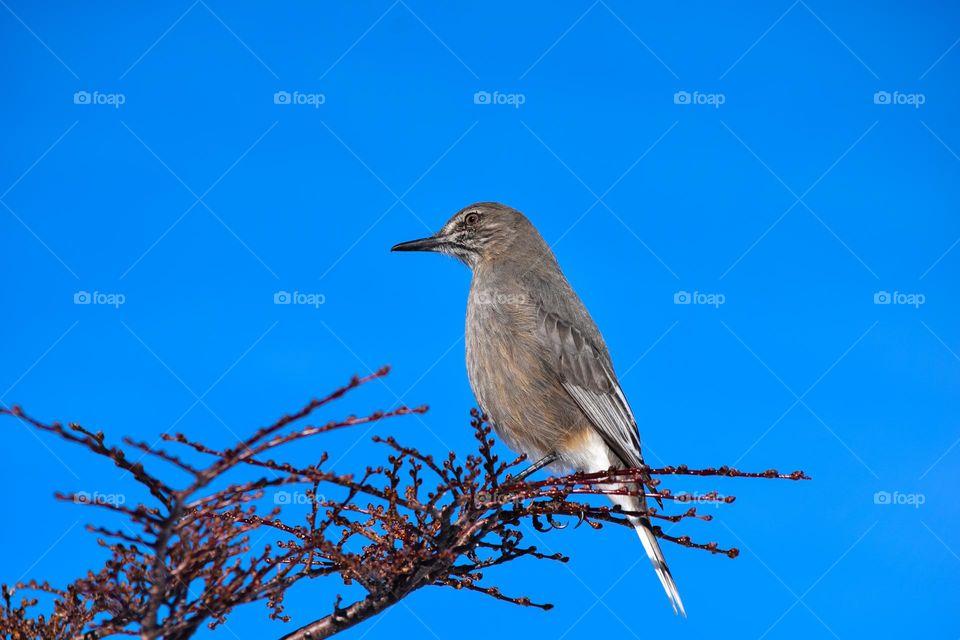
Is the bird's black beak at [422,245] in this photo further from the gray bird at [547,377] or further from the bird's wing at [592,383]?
the bird's wing at [592,383]

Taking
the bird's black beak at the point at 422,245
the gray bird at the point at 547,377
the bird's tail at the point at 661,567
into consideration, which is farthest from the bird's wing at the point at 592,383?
the bird's black beak at the point at 422,245

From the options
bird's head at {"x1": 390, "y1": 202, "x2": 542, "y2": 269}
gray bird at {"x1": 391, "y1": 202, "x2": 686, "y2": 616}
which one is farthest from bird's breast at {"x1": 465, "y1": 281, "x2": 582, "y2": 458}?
bird's head at {"x1": 390, "y1": 202, "x2": 542, "y2": 269}

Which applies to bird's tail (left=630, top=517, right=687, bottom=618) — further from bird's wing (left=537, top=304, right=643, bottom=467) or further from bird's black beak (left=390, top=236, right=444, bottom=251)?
bird's black beak (left=390, top=236, right=444, bottom=251)

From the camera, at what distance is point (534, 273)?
24.6 ft

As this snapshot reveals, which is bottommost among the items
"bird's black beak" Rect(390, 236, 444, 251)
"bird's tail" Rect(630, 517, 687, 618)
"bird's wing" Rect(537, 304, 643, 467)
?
"bird's tail" Rect(630, 517, 687, 618)

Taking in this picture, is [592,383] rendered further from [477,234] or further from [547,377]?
[477,234]

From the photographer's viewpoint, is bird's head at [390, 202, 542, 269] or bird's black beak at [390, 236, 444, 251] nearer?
bird's black beak at [390, 236, 444, 251]

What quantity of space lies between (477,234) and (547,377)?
1759 millimetres

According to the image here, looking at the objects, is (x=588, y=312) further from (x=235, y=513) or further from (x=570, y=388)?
(x=235, y=513)

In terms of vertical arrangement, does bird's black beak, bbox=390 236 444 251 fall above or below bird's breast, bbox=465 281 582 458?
above

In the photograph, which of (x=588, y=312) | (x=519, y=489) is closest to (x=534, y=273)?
(x=588, y=312)

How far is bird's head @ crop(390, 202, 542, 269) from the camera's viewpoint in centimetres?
783

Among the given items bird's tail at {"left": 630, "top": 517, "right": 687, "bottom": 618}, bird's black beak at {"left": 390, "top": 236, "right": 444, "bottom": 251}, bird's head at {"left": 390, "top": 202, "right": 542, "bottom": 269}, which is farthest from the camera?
bird's head at {"left": 390, "top": 202, "right": 542, "bottom": 269}

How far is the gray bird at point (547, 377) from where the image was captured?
6.65 m
